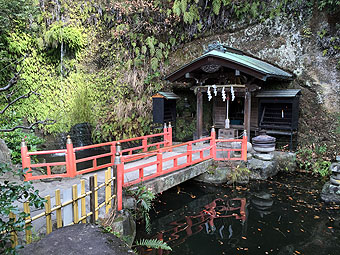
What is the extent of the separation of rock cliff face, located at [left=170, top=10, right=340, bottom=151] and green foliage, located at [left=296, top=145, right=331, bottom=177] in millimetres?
616

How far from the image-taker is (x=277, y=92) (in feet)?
38.1

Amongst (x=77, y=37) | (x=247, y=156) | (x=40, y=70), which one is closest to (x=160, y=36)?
(x=77, y=37)

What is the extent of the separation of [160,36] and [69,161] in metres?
11.3

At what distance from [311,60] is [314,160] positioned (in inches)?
193

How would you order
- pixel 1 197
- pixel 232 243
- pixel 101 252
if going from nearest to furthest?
pixel 1 197
pixel 101 252
pixel 232 243

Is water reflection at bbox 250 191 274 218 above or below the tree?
below

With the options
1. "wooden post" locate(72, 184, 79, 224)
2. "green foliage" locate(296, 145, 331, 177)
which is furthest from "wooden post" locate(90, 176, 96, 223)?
"green foliage" locate(296, 145, 331, 177)

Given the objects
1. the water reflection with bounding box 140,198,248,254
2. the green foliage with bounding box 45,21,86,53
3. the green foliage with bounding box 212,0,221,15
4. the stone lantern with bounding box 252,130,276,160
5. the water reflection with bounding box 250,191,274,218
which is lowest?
the water reflection with bounding box 140,198,248,254

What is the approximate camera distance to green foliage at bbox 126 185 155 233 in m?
6.55

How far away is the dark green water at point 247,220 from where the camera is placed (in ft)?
19.4

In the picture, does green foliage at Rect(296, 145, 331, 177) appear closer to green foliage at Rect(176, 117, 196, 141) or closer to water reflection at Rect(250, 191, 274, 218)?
water reflection at Rect(250, 191, 274, 218)

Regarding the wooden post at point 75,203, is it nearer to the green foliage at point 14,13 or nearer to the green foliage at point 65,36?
the green foliage at point 14,13

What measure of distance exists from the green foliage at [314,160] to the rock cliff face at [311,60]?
2.02ft

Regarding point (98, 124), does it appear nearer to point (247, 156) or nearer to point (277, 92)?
point (247, 156)
